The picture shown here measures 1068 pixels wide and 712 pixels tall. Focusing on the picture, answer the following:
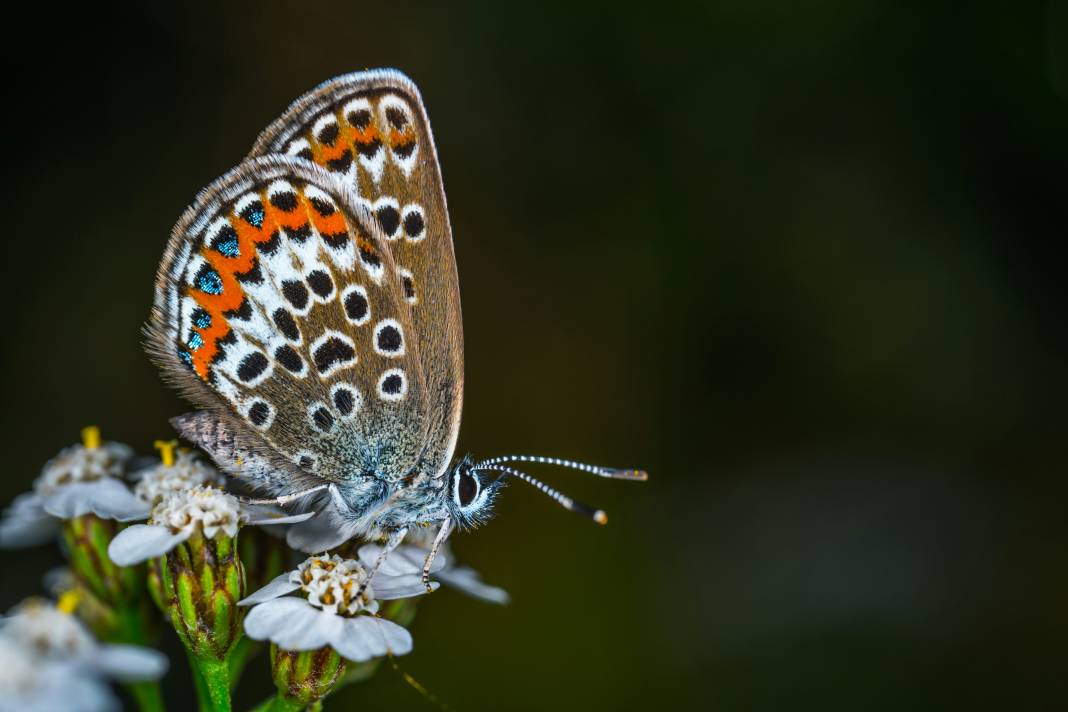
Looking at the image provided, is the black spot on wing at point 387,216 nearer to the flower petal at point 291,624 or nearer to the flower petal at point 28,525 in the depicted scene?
the flower petal at point 291,624

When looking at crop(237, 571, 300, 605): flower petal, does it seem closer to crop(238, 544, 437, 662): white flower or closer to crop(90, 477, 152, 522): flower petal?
crop(238, 544, 437, 662): white flower

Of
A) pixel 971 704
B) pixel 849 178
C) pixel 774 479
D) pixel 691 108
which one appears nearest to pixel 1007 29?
pixel 849 178

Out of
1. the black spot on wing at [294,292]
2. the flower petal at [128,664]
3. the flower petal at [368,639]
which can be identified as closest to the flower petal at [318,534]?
the flower petal at [368,639]

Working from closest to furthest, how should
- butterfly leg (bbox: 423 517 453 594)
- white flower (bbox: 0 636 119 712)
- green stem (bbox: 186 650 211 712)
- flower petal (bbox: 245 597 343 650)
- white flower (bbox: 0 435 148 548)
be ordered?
white flower (bbox: 0 636 119 712) → flower petal (bbox: 245 597 343 650) → green stem (bbox: 186 650 211 712) → butterfly leg (bbox: 423 517 453 594) → white flower (bbox: 0 435 148 548)

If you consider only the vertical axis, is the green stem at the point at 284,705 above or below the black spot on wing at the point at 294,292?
below

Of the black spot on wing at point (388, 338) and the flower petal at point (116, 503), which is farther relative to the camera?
the black spot on wing at point (388, 338)

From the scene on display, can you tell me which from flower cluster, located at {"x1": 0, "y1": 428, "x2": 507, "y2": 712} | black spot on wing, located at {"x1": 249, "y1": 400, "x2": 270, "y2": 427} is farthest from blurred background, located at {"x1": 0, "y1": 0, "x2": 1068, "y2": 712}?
black spot on wing, located at {"x1": 249, "y1": 400, "x2": 270, "y2": 427}

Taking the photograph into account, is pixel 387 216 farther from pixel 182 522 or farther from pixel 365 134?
pixel 182 522

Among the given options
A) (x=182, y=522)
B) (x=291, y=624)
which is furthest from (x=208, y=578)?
(x=291, y=624)
